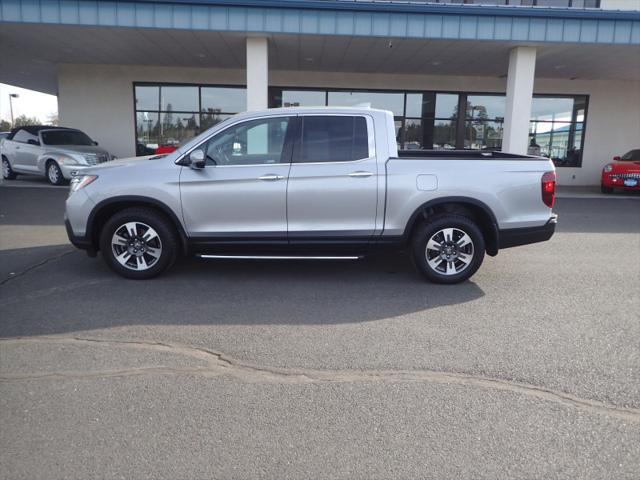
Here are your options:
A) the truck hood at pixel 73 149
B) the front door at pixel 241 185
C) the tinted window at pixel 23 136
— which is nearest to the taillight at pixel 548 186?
the front door at pixel 241 185

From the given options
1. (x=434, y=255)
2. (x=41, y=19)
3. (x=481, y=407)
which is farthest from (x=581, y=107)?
(x=481, y=407)

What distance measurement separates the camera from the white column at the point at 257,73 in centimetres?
1228

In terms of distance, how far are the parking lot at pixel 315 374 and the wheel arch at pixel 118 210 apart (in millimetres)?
501

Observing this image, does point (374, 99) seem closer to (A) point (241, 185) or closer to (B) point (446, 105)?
(B) point (446, 105)

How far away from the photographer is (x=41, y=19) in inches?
436

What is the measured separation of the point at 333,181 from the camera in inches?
219

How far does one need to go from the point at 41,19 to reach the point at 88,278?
817cm

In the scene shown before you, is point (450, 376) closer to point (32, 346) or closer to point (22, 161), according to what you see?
point (32, 346)

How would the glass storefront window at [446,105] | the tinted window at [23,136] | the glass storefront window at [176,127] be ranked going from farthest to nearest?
the glass storefront window at [446,105]
the glass storefront window at [176,127]
the tinted window at [23,136]

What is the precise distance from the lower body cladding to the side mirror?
29.5 inches

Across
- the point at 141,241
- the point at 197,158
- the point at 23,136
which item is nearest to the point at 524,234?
the point at 197,158

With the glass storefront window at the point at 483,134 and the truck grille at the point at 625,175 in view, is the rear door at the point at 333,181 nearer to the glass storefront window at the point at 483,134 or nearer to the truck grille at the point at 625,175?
the truck grille at the point at 625,175

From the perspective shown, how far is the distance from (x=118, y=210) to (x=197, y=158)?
1.19 m

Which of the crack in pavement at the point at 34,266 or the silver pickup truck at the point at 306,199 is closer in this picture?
the silver pickup truck at the point at 306,199
